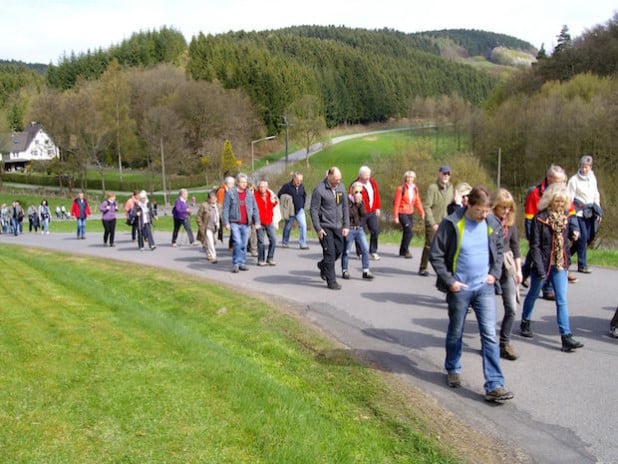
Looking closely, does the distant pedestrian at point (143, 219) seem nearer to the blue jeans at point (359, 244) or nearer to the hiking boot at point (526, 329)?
the blue jeans at point (359, 244)

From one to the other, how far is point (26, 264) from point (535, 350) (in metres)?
11.8

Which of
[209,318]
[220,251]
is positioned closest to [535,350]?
[209,318]

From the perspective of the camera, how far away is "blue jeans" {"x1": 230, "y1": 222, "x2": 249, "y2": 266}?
12.9m

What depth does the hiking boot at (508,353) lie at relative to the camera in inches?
281

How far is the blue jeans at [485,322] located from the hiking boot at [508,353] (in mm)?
1141

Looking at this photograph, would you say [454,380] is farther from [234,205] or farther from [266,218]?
[266,218]

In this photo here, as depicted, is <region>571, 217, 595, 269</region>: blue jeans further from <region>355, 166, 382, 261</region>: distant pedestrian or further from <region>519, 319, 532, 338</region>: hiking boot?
<region>355, 166, 382, 261</region>: distant pedestrian

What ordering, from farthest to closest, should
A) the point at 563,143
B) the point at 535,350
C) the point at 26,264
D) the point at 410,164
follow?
the point at 563,143, the point at 410,164, the point at 26,264, the point at 535,350

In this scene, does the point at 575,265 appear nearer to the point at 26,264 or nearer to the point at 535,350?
the point at 535,350

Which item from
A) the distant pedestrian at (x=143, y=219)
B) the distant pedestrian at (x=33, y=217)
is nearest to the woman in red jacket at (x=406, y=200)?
the distant pedestrian at (x=143, y=219)

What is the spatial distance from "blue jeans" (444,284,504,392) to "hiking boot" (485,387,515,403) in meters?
0.04

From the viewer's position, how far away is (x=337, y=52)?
153625mm

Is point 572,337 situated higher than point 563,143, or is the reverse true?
point 563,143

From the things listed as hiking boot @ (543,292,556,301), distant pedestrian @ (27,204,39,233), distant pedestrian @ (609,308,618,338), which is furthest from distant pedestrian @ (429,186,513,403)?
distant pedestrian @ (27,204,39,233)
